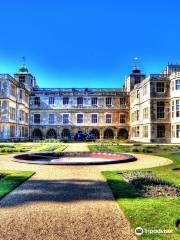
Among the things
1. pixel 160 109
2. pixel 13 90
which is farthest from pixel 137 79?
pixel 13 90

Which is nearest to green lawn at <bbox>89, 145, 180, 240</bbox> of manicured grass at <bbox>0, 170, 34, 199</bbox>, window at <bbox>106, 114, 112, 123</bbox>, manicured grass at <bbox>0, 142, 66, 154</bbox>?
manicured grass at <bbox>0, 170, 34, 199</bbox>

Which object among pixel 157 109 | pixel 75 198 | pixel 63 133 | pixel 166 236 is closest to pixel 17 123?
pixel 63 133

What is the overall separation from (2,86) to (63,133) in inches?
722

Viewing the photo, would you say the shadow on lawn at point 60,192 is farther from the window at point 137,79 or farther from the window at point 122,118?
the window at point 137,79

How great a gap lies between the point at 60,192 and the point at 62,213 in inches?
87.6

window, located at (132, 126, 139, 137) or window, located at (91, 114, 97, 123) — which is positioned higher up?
window, located at (91, 114, 97, 123)

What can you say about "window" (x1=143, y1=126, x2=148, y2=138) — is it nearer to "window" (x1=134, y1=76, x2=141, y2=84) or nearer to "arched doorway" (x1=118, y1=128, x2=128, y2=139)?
"arched doorway" (x1=118, y1=128, x2=128, y2=139)

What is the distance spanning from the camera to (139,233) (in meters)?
5.95

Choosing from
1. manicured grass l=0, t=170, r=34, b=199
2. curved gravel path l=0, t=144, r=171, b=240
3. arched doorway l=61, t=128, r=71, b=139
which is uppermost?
arched doorway l=61, t=128, r=71, b=139

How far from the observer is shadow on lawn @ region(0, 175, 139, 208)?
858 cm

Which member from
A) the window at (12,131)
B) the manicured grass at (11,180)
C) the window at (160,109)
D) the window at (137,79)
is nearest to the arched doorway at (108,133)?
the window at (137,79)

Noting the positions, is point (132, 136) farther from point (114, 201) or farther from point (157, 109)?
point (114, 201)

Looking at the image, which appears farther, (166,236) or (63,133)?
(63,133)

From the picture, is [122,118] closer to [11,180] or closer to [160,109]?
[160,109]
